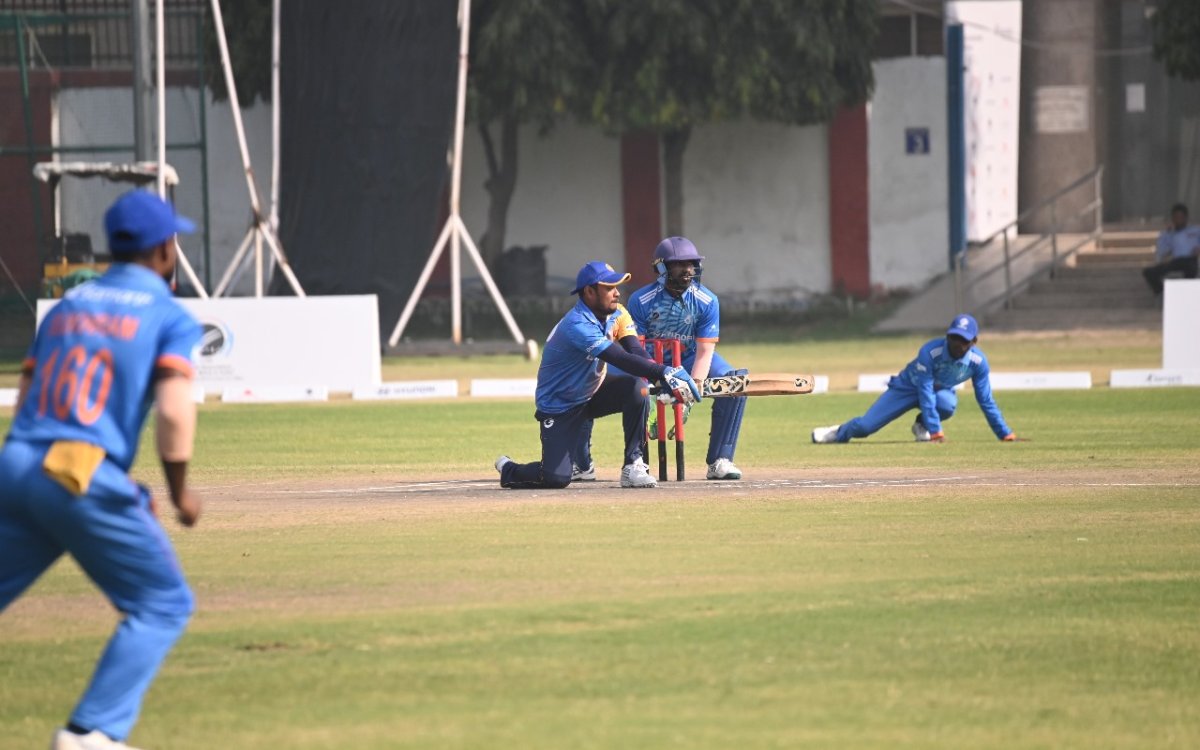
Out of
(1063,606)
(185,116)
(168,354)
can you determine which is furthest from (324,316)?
(168,354)

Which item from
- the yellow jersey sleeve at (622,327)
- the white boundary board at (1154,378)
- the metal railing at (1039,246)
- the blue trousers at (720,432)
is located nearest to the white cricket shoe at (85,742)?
the yellow jersey sleeve at (622,327)

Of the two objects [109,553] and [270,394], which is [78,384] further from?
[270,394]

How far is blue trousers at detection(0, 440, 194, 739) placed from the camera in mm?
6164

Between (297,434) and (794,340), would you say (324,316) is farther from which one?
(794,340)

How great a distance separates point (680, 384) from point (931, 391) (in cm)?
465

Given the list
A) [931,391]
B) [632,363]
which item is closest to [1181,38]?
[931,391]

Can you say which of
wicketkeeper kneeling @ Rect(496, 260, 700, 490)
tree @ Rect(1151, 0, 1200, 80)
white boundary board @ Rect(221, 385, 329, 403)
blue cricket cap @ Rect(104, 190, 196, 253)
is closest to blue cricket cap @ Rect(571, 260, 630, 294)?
wicketkeeper kneeling @ Rect(496, 260, 700, 490)

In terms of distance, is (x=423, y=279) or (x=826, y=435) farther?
(x=423, y=279)

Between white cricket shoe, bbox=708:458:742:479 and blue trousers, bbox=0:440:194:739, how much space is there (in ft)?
27.9

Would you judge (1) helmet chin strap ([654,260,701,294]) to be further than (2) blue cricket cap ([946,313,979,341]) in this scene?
No

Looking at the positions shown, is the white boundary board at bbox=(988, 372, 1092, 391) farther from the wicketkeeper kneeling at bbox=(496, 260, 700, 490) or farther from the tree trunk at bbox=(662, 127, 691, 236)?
the tree trunk at bbox=(662, 127, 691, 236)

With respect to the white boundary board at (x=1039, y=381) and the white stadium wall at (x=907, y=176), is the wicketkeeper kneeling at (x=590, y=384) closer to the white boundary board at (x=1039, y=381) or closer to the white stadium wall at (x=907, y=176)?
the white boundary board at (x=1039, y=381)

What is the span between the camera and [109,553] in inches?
245

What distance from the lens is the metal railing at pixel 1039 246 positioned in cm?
3331
